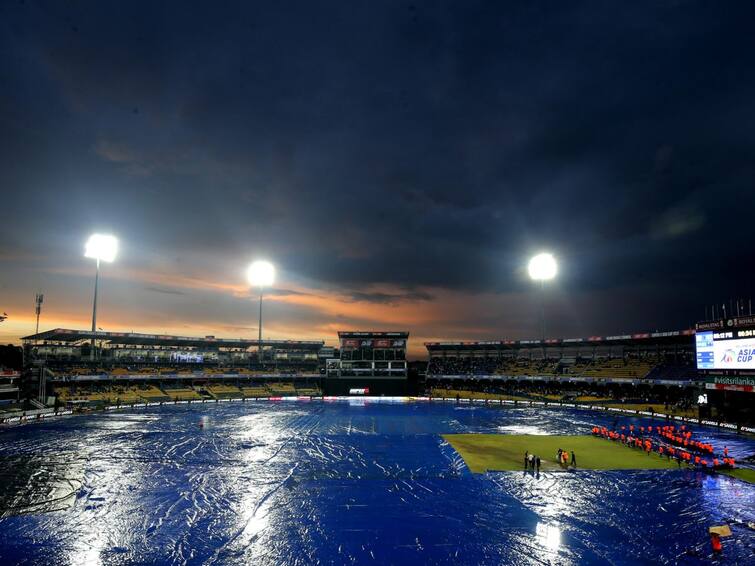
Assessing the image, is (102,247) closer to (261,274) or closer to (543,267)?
(261,274)

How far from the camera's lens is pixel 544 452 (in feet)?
129

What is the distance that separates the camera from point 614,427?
2082 inches

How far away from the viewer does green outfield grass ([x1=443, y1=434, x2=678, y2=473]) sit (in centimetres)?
3453

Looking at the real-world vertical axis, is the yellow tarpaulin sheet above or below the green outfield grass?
above

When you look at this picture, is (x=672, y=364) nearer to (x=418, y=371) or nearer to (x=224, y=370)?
(x=418, y=371)

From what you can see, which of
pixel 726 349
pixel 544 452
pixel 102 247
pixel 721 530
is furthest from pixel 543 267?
pixel 102 247

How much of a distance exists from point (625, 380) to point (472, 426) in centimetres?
3864

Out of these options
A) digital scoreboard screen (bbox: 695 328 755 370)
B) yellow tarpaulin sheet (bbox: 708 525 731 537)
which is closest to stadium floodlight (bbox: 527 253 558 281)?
digital scoreboard screen (bbox: 695 328 755 370)

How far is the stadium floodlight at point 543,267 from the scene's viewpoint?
86.4 m

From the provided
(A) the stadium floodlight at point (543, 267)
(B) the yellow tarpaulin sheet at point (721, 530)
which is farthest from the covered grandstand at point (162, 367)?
(B) the yellow tarpaulin sheet at point (721, 530)

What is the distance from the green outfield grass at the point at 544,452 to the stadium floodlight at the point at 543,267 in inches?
1754

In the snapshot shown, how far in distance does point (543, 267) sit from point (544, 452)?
179ft

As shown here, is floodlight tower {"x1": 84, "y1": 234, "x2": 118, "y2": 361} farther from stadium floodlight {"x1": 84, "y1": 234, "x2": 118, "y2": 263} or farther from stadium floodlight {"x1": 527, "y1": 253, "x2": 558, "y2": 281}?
stadium floodlight {"x1": 527, "y1": 253, "x2": 558, "y2": 281}

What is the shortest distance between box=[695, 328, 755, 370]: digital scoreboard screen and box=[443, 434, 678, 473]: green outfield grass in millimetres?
17323
